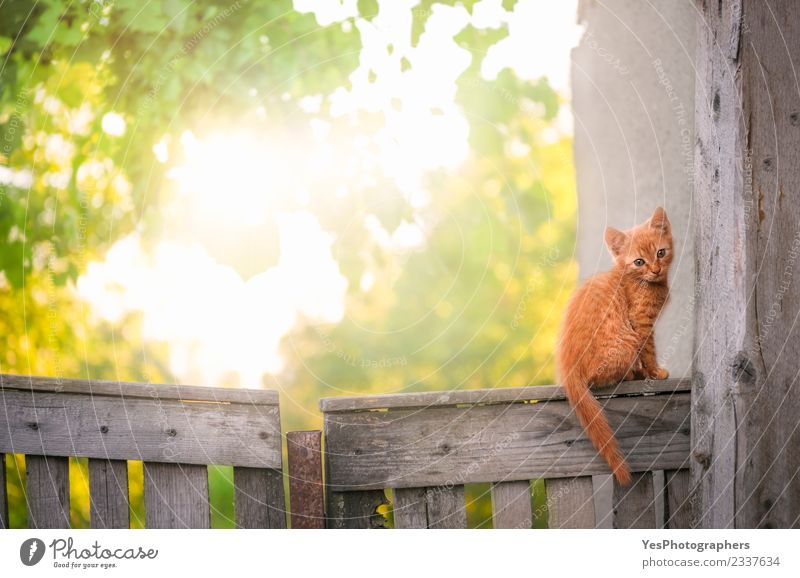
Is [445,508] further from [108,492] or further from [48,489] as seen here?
[48,489]

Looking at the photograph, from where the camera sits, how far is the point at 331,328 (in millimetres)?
1383

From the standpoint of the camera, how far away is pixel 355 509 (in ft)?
4.00

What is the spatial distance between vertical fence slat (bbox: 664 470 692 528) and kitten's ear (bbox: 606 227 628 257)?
0.44 m

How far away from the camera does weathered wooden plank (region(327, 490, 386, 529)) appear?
1.22 m

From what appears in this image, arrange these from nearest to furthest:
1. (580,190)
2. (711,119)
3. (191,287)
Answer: (711,119) < (191,287) < (580,190)

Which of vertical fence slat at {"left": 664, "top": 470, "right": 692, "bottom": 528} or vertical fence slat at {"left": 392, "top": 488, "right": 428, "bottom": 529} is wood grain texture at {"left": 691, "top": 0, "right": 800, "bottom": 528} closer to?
vertical fence slat at {"left": 664, "top": 470, "right": 692, "bottom": 528}

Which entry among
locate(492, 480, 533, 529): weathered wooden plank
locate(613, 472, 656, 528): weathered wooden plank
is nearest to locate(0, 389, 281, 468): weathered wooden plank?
locate(492, 480, 533, 529): weathered wooden plank

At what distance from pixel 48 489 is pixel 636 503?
1170 mm

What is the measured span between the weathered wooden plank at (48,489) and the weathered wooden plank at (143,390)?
15cm

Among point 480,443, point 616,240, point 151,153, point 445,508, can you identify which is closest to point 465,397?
point 480,443
